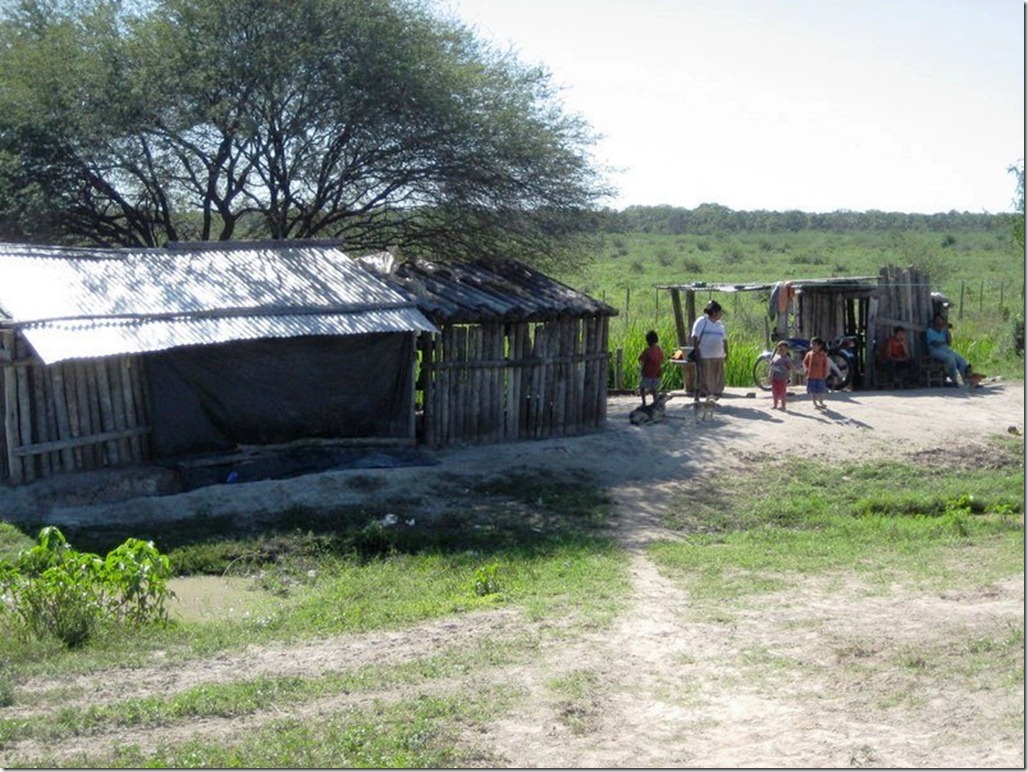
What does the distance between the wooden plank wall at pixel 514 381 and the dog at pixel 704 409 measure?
1.36 m

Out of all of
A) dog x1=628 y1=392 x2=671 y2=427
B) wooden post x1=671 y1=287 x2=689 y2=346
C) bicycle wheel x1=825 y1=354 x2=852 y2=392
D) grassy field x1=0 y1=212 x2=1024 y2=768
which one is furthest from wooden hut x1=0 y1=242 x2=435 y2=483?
bicycle wheel x1=825 y1=354 x2=852 y2=392

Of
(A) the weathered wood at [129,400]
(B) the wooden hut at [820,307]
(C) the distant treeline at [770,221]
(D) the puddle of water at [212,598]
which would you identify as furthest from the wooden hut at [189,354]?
(C) the distant treeline at [770,221]

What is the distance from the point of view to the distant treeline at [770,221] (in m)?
85.1

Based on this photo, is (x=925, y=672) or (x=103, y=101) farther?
(x=103, y=101)

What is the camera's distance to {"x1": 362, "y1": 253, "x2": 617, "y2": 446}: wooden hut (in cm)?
1734

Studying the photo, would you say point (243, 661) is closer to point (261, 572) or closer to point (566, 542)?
point (261, 572)

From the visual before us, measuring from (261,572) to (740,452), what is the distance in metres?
7.38

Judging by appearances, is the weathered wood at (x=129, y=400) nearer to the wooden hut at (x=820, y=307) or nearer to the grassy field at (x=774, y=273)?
the grassy field at (x=774, y=273)

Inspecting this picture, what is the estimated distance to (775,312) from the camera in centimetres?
2256

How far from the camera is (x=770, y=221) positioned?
287 feet

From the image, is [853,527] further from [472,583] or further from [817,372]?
[817,372]

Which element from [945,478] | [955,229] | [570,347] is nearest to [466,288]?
[570,347]

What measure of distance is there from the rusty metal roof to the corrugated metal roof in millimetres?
351

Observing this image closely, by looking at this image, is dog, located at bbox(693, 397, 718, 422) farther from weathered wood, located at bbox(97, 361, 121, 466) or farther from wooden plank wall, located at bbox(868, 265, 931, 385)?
weathered wood, located at bbox(97, 361, 121, 466)
